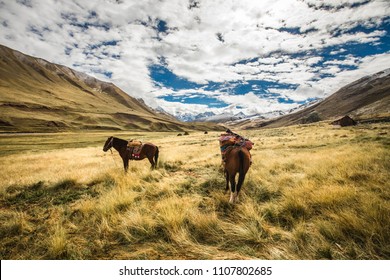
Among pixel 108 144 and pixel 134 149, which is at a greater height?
pixel 108 144

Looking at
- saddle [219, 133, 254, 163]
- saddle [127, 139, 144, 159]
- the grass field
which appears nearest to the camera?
the grass field

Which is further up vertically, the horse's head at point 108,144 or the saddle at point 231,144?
the saddle at point 231,144

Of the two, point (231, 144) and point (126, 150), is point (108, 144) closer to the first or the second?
point (126, 150)

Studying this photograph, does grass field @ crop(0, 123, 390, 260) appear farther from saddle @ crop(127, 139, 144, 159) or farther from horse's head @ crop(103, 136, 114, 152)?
horse's head @ crop(103, 136, 114, 152)

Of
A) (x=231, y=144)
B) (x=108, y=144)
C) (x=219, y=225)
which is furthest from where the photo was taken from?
(x=108, y=144)

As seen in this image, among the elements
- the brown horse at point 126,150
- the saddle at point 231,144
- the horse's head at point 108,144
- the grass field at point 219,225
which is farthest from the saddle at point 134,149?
the saddle at point 231,144

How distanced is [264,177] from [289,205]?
308 cm

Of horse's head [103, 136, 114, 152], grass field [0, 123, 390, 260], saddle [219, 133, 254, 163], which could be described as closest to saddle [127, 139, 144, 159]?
horse's head [103, 136, 114, 152]

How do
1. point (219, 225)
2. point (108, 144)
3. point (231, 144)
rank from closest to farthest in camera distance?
point (219, 225) → point (231, 144) → point (108, 144)

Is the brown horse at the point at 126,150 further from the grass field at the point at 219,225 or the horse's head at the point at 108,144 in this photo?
the grass field at the point at 219,225

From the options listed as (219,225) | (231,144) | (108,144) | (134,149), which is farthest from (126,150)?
(219,225)

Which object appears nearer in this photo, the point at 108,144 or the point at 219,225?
the point at 219,225

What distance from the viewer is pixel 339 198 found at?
4660 mm

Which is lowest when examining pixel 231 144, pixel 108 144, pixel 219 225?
→ pixel 219 225
